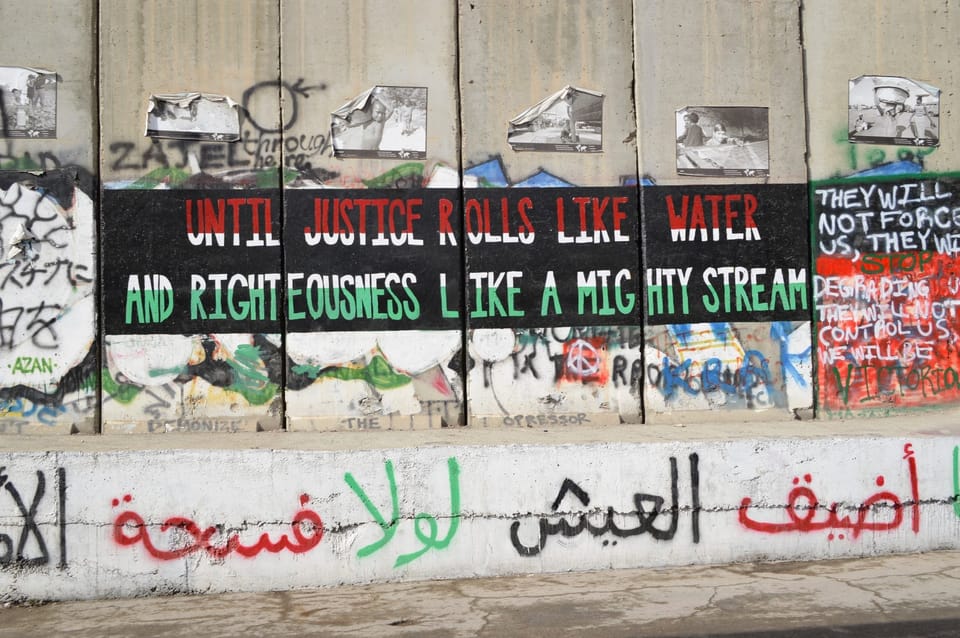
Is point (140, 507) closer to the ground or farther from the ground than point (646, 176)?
closer to the ground

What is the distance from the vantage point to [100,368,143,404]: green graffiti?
7.17 m

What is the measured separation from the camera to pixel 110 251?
23.5 feet

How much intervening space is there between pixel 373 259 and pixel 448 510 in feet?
6.91

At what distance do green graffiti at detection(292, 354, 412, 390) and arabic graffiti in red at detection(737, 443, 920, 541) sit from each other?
8.96 feet

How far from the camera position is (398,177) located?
7375 mm

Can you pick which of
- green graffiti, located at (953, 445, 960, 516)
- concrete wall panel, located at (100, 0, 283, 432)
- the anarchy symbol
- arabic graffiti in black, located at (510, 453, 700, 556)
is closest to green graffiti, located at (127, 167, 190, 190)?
concrete wall panel, located at (100, 0, 283, 432)

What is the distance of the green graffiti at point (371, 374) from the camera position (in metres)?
7.30

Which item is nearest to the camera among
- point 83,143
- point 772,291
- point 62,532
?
point 62,532

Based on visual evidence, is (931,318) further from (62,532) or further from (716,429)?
(62,532)

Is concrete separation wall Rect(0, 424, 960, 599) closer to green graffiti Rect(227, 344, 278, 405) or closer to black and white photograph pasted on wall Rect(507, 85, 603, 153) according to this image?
green graffiti Rect(227, 344, 278, 405)

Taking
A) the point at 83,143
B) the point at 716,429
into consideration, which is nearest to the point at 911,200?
the point at 716,429

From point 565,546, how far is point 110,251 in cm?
405

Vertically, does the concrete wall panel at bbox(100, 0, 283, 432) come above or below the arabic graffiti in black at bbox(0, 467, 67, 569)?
above

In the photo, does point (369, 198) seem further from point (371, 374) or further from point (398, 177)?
point (371, 374)
